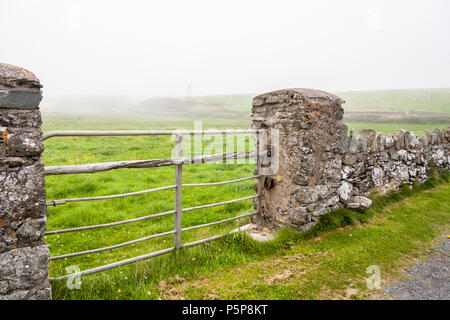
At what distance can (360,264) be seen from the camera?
3.84 meters

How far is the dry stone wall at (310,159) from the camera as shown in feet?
14.5

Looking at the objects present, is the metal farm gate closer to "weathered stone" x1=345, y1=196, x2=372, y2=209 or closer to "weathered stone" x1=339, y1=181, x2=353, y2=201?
"weathered stone" x1=339, y1=181, x2=353, y2=201

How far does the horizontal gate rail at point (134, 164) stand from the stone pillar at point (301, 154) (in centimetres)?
61

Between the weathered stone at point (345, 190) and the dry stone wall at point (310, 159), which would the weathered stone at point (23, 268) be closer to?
the dry stone wall at point (310, 159)

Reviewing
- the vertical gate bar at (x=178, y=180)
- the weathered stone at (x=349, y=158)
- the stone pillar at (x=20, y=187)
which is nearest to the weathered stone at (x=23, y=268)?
the stone pillar at (x=20, y=187)

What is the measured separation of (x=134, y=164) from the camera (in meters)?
3.38

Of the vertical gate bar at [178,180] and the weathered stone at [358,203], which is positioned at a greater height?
the vertical gate bar at [178,180]

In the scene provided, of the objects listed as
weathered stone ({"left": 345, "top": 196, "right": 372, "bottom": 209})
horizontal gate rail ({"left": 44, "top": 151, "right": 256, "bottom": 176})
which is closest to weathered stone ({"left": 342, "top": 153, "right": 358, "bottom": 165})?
weathered stone ({"left": 345, "top": 196, "right": 372, "bottom": 209})

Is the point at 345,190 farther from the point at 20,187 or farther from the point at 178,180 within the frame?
the point at 20,187

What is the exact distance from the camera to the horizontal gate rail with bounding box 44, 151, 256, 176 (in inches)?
115
